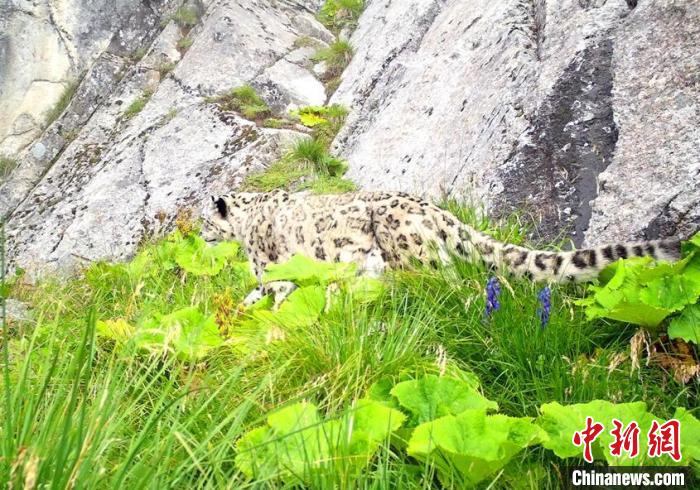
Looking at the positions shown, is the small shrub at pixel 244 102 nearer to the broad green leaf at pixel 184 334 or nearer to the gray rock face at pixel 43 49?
the gray rock face at pixel 43 49

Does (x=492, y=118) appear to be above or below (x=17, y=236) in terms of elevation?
above

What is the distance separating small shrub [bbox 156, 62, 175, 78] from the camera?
13.1 meters

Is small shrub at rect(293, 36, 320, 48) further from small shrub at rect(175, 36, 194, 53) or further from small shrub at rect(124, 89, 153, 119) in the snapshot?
small shrub at rect(124, 89, 153, 119)

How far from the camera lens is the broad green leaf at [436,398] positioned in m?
2.64

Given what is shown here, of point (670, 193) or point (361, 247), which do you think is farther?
→ point (361, 247)

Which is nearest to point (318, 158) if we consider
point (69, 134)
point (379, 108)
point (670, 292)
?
point (379, 108)

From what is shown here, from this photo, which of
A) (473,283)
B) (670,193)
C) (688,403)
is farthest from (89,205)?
(688,403)

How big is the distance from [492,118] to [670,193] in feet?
8.43

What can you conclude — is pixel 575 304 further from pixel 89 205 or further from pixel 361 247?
pixel 89 205

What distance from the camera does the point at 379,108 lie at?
977cm

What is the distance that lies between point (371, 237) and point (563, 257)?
6.93 ft

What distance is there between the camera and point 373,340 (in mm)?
3387

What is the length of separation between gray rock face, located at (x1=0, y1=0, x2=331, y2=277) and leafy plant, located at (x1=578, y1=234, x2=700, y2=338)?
7.25m

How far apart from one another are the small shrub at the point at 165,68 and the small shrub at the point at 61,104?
6.41 feet
